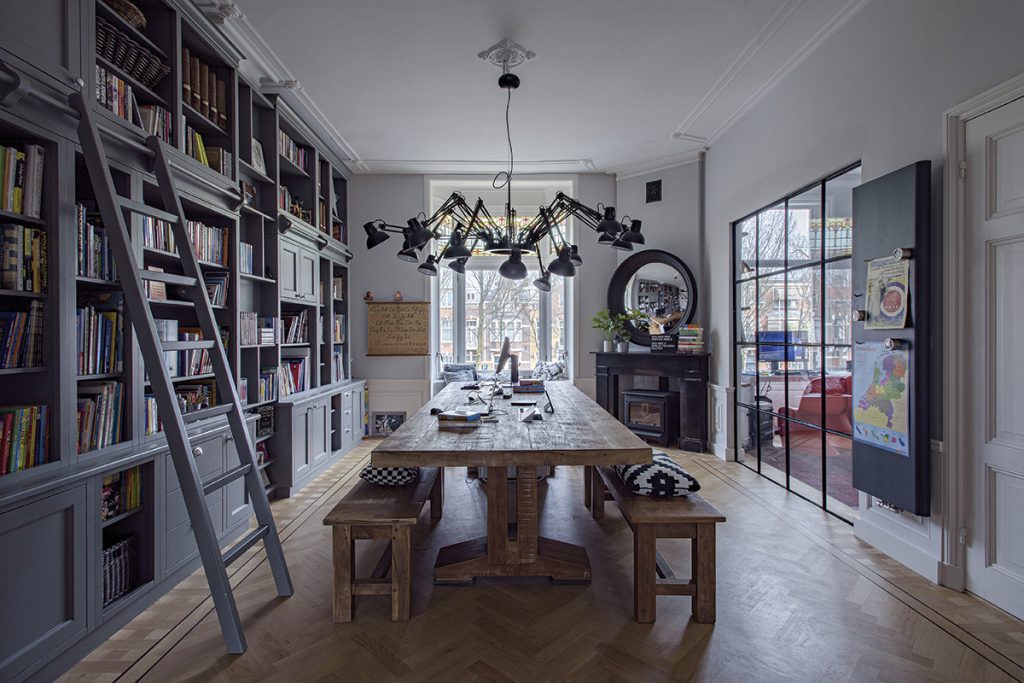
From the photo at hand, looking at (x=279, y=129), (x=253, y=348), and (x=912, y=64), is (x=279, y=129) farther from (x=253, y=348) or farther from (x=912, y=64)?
(x=912, y=64)

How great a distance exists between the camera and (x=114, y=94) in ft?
7.22

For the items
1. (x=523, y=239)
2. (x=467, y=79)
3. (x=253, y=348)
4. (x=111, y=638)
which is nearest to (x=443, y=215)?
(x=523, y=239)

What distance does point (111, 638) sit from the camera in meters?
1.93

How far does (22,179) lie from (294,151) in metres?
2.59

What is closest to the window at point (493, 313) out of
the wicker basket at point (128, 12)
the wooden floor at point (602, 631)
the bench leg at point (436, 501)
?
the bench leg at point (436, 501)

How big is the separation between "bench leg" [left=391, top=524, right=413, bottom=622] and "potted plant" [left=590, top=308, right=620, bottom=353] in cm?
371

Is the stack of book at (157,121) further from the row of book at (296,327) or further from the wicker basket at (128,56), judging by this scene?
the row of book at (296,327)

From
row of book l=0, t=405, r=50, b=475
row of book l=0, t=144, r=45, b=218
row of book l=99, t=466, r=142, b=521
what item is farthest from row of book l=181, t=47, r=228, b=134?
row of book l=99, t=466, r=142, b=521

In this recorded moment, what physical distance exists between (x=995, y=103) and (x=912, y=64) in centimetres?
54

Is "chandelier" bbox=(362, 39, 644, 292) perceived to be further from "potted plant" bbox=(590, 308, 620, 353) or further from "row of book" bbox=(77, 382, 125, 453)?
"potted plant" bbox=(590, 308, 620, 353)

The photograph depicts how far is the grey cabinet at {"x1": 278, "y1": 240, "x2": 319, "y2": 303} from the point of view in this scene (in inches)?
149

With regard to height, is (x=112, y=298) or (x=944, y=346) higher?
(x=112, y=298)

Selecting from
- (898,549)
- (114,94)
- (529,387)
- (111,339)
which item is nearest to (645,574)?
(898,549)

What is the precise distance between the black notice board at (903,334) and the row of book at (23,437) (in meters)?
3.66
